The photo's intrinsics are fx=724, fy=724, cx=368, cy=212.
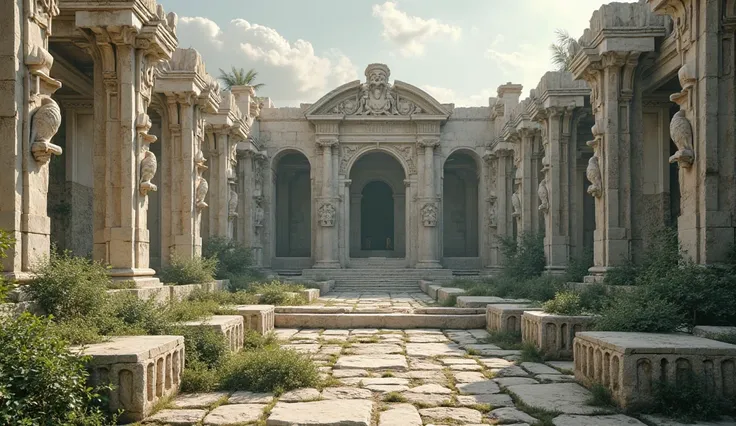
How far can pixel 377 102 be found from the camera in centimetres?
2841

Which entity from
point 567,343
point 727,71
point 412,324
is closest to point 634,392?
point 567,343

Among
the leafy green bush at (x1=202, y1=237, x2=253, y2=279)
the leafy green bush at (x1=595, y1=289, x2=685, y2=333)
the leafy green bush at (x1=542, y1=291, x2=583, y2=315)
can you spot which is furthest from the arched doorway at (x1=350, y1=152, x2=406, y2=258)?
the leafy green bush at (x1=595, y1=289, x2=685, y2=333)

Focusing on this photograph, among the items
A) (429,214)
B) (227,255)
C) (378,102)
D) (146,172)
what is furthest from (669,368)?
(378,102)

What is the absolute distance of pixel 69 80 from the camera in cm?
1430

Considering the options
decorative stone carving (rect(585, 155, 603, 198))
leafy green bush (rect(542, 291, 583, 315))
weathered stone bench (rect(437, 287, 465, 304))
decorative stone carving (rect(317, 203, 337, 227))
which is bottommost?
weathered stone bench (rect(437, 287, 465, 304))

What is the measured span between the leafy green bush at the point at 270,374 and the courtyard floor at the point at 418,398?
0.18 metres

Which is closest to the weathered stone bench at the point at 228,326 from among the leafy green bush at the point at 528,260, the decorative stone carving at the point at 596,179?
the decorative stone carving at the point at 596,179

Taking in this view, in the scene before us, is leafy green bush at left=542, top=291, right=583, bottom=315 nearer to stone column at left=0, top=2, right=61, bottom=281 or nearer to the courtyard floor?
the courtyard floor

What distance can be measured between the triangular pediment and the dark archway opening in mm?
6877

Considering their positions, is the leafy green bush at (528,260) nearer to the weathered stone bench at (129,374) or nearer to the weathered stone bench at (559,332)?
the weathered stone bench at (559,332)

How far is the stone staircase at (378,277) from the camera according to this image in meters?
25.4

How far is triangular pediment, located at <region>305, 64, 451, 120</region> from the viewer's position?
92.6 ft

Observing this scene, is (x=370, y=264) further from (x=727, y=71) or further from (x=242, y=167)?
(x=727, y=71)

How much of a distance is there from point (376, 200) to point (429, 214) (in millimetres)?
6964
